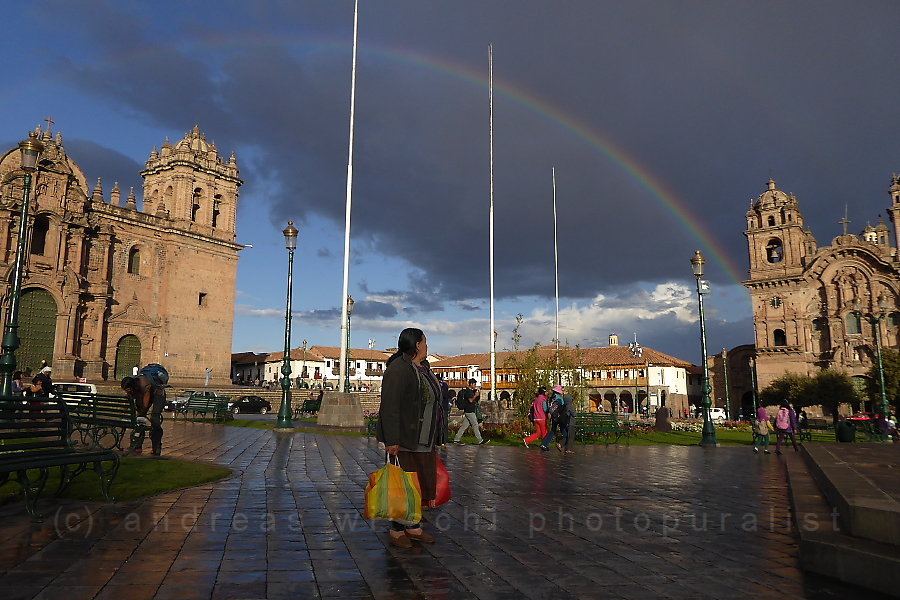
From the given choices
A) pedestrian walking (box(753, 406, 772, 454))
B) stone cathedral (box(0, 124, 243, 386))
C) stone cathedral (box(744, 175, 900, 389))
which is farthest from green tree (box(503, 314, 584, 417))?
stone cathedral (box(744, 175, 900, 389))

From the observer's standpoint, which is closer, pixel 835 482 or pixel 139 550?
pixel 139 550

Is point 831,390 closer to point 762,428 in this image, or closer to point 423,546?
point 762,428

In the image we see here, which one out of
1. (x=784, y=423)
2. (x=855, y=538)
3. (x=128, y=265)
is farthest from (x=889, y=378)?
(x=128, y=265)

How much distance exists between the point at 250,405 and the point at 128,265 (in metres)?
16.2

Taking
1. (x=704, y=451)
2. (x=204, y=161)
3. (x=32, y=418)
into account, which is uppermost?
(x=204, y=161)

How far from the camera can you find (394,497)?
482 cm

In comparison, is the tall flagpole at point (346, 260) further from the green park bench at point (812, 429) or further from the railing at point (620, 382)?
the railing at point (620, 382)

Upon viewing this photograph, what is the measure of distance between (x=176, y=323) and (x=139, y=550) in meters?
45.0

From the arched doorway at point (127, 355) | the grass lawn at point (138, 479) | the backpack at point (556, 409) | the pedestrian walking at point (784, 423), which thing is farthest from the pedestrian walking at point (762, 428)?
the arched doorway at point (127, 355)

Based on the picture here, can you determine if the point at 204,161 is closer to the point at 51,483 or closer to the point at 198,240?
the point at 198,240

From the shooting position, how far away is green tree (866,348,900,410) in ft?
156

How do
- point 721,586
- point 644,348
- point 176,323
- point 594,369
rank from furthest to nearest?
point 644,348, point 594,369, point 176,323, point 721,586

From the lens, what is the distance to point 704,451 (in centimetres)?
1661

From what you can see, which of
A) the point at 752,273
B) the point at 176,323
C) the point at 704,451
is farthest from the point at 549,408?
the point at 752,273
